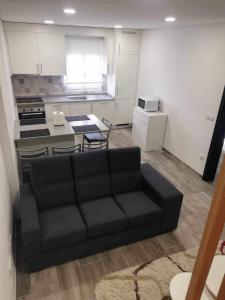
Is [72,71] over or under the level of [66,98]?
over

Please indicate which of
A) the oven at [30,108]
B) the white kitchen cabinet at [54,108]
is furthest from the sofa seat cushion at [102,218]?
the white kitchen cabinet at [54,108]

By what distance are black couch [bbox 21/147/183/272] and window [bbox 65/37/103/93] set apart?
3.88 m

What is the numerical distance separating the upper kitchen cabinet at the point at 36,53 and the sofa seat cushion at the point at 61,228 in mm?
3861

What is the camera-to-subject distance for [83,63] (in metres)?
6.08

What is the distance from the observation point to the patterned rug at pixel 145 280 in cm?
220

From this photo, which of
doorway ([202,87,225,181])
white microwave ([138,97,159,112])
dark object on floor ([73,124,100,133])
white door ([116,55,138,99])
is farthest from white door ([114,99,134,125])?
doorway ([202,87,225,181])

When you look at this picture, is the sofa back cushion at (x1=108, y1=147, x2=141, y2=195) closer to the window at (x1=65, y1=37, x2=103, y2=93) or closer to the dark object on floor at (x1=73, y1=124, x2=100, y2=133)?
the dark object on floor at (x1=73, y1=124, x2=100, y2=133)

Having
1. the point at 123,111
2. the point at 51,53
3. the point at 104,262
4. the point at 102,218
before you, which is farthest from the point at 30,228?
the point at 123,111

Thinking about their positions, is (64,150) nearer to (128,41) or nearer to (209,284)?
(209,284)

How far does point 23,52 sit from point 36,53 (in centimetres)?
28

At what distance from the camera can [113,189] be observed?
3006 mm

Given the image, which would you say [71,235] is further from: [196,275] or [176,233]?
[196,275]

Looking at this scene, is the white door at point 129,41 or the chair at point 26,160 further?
the white door at point 129,41

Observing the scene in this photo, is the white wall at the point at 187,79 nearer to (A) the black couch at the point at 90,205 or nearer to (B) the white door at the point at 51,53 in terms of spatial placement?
(A) the black couch at the point at 90,205
